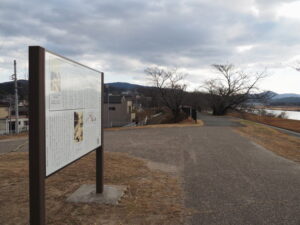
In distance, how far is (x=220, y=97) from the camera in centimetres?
3831

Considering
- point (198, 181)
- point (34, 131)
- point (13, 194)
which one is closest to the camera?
point (34, 131)

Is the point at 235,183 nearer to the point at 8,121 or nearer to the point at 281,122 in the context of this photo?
the point at 281,122

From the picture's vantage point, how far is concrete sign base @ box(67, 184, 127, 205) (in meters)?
3.71

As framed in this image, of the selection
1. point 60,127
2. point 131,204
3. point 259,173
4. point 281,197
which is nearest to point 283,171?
point 259,173

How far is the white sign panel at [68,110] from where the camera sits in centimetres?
236

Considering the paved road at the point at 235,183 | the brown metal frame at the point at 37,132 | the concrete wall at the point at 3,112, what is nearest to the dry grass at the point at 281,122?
the paved road at the point at 235,183

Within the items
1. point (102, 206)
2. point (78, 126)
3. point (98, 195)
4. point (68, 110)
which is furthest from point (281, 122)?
point (68, 110)

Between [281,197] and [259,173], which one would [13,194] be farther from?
[259,173]

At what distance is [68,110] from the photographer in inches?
108

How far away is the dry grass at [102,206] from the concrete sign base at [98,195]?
11 centimetres

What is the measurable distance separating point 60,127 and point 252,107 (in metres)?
37.0

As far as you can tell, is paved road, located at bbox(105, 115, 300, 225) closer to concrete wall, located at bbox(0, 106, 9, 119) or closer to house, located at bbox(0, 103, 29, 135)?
house, located at bbox(0, 103, 29, 135)

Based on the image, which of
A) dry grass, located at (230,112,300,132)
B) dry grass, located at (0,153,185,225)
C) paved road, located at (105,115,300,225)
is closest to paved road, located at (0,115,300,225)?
paved road, located at (105,115,300,225)

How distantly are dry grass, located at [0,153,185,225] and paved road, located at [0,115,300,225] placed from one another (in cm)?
37
